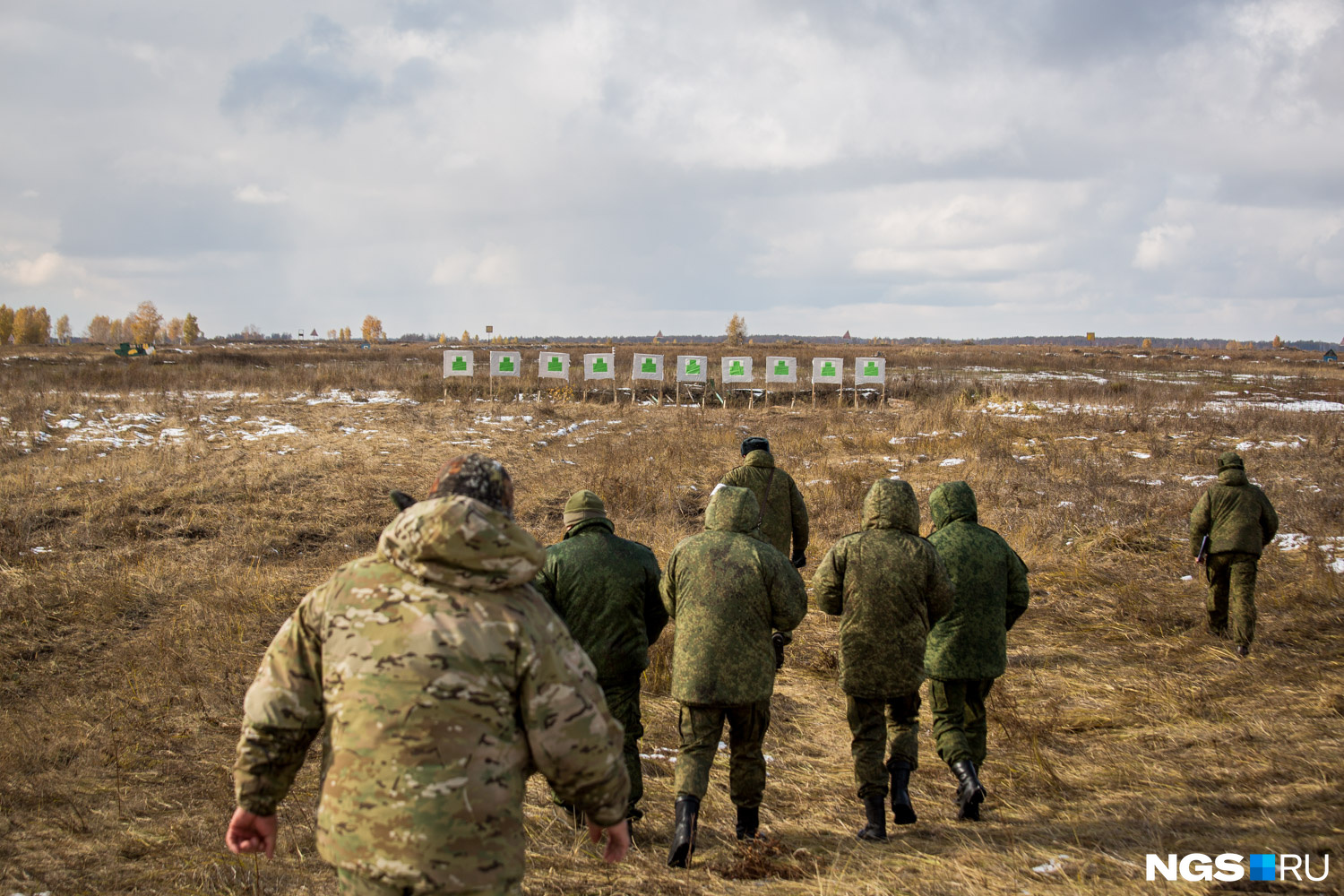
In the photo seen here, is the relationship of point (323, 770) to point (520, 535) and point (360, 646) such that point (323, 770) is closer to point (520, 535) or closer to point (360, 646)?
point (360, 646)

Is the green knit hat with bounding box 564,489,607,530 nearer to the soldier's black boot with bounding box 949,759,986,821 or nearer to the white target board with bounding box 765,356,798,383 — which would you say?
the soldier's black boot with bounding box 949,759,986,821

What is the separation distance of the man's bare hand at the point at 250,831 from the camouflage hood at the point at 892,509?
3.02 metres

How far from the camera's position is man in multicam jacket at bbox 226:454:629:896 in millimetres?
1898

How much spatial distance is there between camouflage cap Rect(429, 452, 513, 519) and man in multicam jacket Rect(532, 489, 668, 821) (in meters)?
1.82

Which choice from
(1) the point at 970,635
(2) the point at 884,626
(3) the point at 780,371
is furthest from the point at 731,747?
(3) the point at 780,371

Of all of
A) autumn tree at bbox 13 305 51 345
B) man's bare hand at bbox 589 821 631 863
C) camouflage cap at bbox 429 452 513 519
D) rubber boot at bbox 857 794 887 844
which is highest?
autumn tree at bbox 13 305 51 345

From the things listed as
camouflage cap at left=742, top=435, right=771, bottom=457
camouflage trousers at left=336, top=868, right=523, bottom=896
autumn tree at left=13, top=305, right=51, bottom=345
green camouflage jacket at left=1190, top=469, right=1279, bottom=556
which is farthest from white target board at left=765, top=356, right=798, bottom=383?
autumn tree at left=13, top=305, right=51, bottom=345

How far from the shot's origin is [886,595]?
4.16 metres

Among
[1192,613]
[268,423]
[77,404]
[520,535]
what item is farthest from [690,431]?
[520,535]

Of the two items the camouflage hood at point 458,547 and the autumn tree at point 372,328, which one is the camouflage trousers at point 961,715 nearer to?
the camouflage hood at point 458,547

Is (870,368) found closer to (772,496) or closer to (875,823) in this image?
(772,496)

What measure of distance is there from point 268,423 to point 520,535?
19.6 m

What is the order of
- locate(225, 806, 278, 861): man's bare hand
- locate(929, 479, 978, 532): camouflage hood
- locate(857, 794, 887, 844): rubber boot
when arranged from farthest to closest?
locate(929, 479, 978, 532): camouflage hood
locate(857, 794, 887, 844): rubber boot
locate(225, 806, 278, 861): man's bare hand

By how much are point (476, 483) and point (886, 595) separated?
2.69 meters
